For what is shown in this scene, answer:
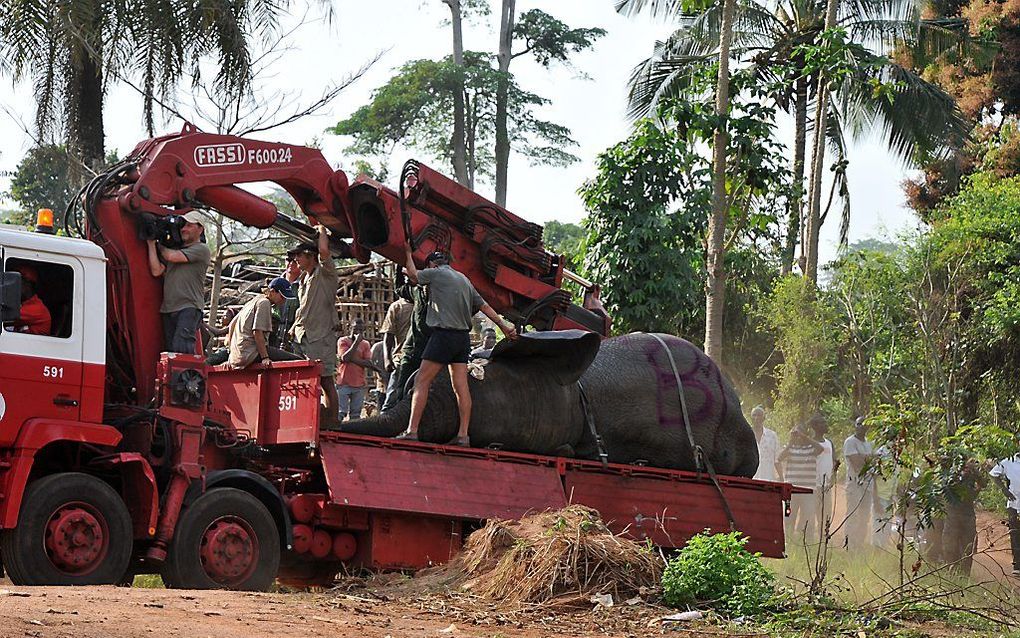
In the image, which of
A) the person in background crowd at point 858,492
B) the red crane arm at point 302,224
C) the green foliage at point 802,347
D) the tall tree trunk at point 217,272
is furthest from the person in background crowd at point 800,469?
the tall tree trunk at point 217,272

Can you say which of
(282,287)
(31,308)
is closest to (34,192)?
(282,287)

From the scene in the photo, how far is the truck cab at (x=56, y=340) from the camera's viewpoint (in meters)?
9.06

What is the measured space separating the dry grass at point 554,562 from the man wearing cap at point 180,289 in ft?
8.39

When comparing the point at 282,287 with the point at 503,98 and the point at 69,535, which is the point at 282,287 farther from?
the point at 503,98

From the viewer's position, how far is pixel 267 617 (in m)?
8.03

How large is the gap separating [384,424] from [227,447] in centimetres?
143

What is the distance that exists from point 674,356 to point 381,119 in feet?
91.6

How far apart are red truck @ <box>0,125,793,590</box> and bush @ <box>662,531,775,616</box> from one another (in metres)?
1.83

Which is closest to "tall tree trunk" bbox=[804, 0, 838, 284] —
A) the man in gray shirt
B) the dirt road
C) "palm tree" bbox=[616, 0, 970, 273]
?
"palm tree" bbox=[616, 0, 970, 273]

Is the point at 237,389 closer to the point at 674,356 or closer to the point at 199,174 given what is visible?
the point at 199,174

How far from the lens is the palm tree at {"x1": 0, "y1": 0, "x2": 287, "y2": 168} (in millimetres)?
18516

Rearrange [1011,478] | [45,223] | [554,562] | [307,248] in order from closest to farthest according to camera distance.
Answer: [554,562]
[45,223]
[307,248]
[1011,478]

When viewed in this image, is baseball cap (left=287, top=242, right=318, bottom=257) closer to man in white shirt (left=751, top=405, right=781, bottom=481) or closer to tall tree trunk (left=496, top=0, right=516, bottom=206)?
man in white shirt (left=751, top=405, right=781, bottom=481)

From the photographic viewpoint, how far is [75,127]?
63.8 ft
